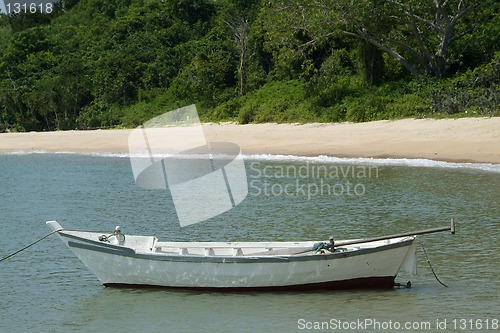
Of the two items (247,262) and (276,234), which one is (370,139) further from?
(247,262)

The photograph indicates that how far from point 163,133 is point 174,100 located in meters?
7.38

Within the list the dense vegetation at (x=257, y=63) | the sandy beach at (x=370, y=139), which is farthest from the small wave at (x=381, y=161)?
the dense vegetation at (x=257, y=63)

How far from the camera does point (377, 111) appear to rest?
3391 centimetres

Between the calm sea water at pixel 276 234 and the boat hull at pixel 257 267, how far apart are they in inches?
7.4

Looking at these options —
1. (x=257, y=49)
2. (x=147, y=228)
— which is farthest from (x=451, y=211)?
(x=257, y=49)

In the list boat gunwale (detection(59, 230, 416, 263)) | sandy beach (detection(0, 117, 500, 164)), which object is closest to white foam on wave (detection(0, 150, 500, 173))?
sandy beach (detection(0, 117, 500, 164))

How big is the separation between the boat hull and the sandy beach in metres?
13.6

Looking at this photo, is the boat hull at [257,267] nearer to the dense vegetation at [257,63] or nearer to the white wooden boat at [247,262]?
the white wooden boat at [247,262]

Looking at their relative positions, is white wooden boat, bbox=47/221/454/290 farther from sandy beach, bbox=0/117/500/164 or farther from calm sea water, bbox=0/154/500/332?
sandy beach, bbox=0/117/500/164

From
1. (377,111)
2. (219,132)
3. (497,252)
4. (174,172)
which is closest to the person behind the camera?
(497,252)

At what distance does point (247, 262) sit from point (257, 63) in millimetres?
33369

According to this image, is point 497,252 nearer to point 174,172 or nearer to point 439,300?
point 439,300

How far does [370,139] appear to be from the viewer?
3091 centimetres

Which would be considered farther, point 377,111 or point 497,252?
point 377,111
